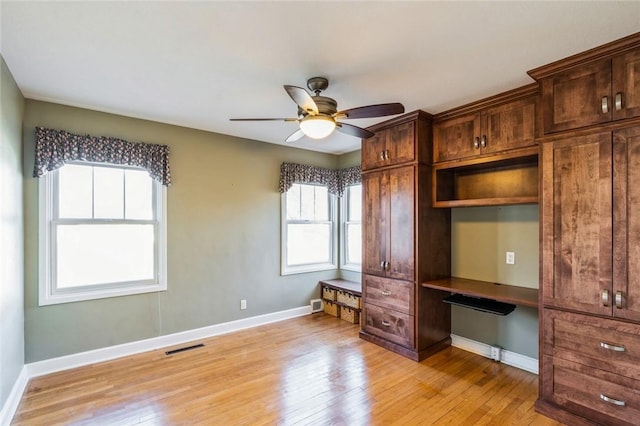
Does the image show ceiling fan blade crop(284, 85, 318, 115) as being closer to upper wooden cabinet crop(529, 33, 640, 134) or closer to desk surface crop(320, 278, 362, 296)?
upper wooden cabinet crop(529, 33, 640, 134)

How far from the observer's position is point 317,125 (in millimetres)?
2371

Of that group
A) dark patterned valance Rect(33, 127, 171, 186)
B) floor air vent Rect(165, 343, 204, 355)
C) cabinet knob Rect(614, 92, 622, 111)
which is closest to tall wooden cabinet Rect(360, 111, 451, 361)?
cabinet knob Rect(614, 92, 622, 111)

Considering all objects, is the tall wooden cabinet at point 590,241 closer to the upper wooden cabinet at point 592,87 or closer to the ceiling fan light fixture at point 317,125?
the upper wooden cabinet at point 592,87

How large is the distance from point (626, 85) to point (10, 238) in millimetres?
4528

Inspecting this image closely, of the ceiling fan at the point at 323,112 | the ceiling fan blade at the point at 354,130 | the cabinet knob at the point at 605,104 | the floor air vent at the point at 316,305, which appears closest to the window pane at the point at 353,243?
the floor air vent at the point at 316,305

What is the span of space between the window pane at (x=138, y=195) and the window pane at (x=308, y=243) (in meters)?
1.94

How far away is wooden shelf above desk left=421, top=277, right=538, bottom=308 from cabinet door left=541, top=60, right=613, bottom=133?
1.38 meters

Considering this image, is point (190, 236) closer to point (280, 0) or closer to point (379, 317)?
point (379, 317)

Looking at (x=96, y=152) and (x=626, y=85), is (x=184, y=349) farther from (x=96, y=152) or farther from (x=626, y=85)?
(x=626, y=85)

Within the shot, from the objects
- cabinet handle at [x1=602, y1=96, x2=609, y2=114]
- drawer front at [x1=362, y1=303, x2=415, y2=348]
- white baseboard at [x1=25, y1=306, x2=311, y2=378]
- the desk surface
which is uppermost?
cabinet handle at [x1=602, y1=96, x2=609, y2=114]

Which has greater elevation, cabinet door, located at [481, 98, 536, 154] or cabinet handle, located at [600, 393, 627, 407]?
cabinet door, located at [481, 98, 536, 154]

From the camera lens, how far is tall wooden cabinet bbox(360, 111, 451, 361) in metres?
3.35

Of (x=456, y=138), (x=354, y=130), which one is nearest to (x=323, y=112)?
(x=354, y=130)

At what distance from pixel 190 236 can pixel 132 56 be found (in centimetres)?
218
